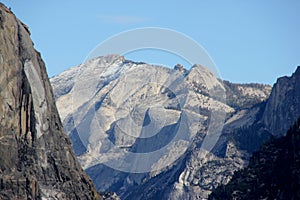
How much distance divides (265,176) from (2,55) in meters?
64.3

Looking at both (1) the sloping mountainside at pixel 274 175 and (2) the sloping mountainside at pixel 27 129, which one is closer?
(2) the sloping mountainside at pixel 27 129

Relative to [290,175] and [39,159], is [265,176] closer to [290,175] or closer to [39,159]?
[290,175]

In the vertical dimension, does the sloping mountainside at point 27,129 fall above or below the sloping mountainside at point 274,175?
below

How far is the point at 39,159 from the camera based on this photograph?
443 ft

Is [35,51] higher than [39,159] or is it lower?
higher

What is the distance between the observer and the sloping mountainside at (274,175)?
168750 millimetres

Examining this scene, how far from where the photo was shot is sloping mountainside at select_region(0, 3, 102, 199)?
128750 mm

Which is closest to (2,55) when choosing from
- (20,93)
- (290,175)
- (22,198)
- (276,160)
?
(20,93)

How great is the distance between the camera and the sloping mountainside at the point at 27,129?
128750mm

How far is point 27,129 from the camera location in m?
133

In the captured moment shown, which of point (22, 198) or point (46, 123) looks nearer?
point (22, 198)

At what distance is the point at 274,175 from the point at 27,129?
5545 cm

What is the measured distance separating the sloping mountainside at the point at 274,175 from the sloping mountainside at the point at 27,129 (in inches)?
1390

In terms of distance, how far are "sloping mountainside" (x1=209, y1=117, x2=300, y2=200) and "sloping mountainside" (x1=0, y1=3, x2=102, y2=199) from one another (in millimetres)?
35302
